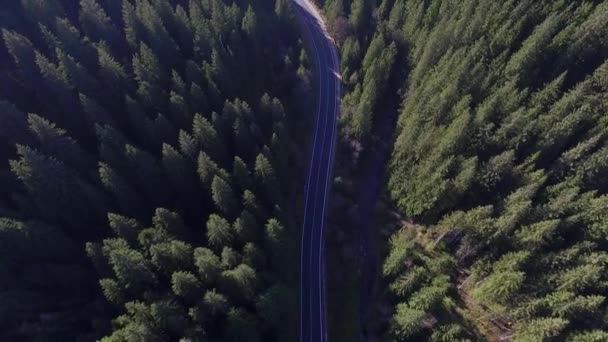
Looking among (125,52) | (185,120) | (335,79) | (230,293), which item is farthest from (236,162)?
(335,79)

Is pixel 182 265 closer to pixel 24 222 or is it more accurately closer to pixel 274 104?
pixel 24 222

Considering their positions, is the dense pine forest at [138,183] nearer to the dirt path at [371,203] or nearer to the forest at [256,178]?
the forest at [256,178]

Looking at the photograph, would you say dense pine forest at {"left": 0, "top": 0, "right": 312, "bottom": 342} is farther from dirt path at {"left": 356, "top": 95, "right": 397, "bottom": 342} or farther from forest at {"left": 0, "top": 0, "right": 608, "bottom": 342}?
dirt path at {"left": 356, "top": 95, "right": 397, "bottom": 342}

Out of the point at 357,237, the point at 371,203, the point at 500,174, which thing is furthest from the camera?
the point at 371,203

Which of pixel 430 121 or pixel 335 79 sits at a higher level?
pixel 335 79

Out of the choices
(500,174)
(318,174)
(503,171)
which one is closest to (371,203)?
(318,174)

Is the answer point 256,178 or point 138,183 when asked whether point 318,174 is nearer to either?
point 256,178
